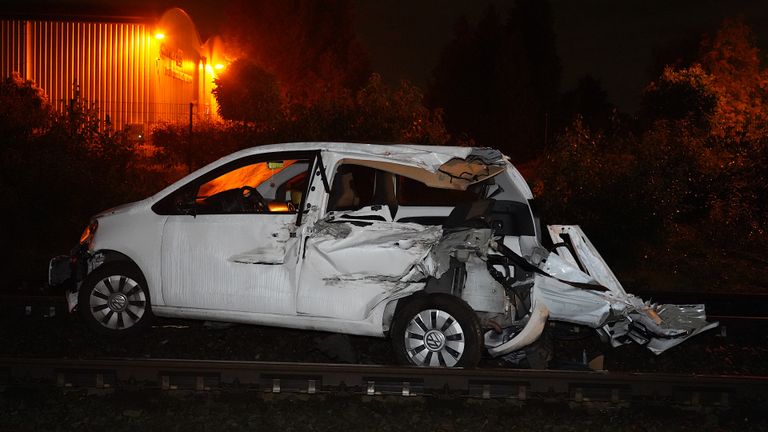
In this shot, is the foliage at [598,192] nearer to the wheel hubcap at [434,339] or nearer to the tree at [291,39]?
the wheel hubcap at [434,339]

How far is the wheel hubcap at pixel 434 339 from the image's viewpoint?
6.50m

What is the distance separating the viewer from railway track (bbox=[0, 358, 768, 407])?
6.02 m

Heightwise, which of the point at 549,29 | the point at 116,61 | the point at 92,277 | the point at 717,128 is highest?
the point at 549,29

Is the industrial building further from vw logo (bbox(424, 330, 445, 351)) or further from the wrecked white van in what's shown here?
vw logo (bbox(424, 330, 445, 351))

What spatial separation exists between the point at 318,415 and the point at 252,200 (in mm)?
2462

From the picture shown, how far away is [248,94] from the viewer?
20094 millimetres

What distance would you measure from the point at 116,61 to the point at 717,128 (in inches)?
746

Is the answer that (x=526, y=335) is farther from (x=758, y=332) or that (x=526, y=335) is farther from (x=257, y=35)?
(x=257, y=35)

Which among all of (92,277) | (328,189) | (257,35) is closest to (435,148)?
(328,189)

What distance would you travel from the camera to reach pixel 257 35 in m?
39.2

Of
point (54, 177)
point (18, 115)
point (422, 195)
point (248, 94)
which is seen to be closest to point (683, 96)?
point (248, 94)

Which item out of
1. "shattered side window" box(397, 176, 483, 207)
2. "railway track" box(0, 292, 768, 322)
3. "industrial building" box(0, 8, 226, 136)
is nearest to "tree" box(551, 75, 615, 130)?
"industrial building" box(0, 8, 226, 136)

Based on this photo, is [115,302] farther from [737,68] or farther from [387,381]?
[737,68]

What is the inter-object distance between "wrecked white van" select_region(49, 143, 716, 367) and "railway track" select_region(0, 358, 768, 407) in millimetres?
401
